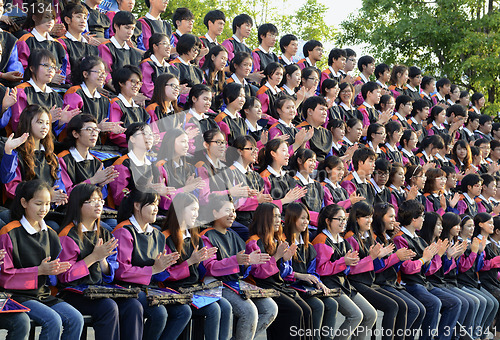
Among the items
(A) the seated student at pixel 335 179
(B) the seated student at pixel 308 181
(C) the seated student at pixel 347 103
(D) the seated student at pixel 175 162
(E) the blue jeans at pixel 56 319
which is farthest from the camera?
(C) the seated student at pixel 347 103

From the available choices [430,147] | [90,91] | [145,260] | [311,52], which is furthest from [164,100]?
[430,147]

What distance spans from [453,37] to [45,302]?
1616 centimetres

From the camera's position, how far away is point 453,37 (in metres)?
18.5

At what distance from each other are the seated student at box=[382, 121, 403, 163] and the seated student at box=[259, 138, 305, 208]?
311 cm

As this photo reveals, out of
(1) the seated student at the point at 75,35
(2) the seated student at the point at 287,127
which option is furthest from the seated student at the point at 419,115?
(1) the seated student at the point at 75,35

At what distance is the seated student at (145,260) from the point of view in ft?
16.6

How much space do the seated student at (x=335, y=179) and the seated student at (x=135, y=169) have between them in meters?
2.34

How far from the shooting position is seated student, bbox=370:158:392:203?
8648 mm

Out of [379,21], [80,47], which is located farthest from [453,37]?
[80,47]

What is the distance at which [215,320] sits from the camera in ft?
17.5

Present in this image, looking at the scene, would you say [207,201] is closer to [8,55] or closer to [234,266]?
[234,266]

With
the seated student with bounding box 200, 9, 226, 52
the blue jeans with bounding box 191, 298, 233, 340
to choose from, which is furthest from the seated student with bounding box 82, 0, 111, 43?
the blue jeans with bounding box 191, 298, 233, 340

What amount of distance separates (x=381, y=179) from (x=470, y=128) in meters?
5.51

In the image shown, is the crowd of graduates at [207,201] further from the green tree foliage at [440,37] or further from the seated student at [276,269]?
the green tree foliage at [440,37]
